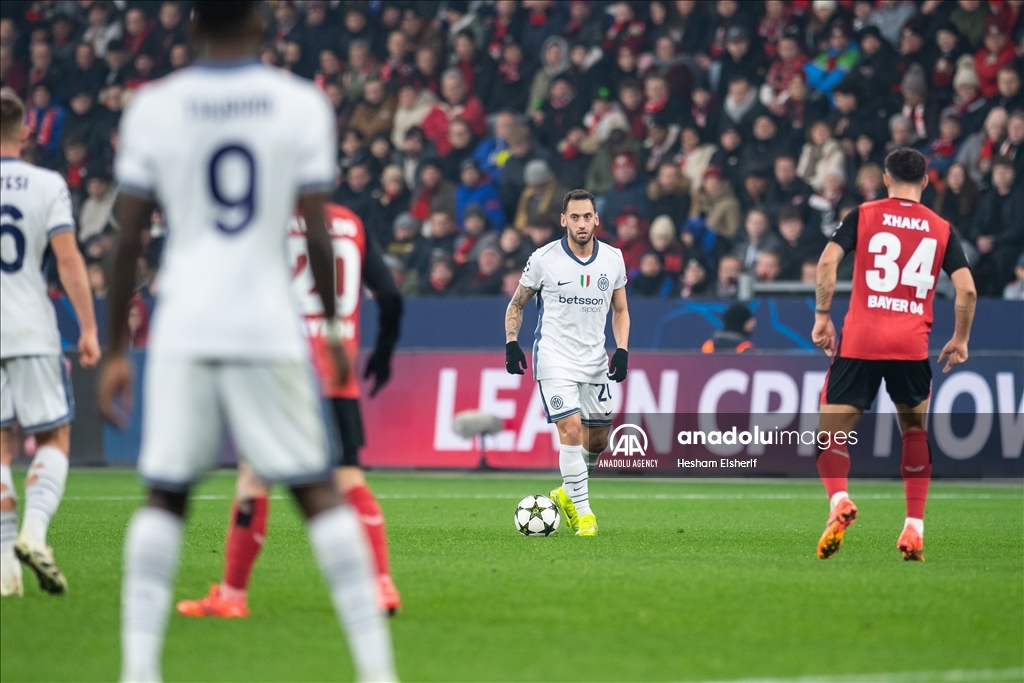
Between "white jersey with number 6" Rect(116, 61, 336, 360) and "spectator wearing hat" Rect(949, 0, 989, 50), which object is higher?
"spectator wearing hat" Rect(949, 0, 989, 50)

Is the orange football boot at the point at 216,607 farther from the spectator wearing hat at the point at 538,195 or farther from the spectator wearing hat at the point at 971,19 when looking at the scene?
the spectator wearing hat at the point at 971,19

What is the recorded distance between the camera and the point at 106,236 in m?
21.5

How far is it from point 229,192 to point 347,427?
6.88 feet

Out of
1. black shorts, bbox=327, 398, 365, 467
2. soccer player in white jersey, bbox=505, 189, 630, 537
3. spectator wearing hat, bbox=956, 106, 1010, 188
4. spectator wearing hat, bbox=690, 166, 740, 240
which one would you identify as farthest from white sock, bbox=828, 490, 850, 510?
spectator wearing hat, bbox=956, 106, 1010, 188

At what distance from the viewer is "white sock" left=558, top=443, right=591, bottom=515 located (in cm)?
1145

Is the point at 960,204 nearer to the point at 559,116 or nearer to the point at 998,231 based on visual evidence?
the point at 998,231

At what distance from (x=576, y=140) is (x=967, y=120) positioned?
16.7 ft

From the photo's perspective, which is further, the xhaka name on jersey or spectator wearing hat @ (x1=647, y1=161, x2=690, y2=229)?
spectator wearing hat @ (x1=647, y1=161, x2=690, y2=229)

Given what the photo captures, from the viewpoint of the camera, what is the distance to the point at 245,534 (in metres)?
6.66

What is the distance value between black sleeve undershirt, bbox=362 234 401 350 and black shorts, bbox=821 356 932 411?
155 inches

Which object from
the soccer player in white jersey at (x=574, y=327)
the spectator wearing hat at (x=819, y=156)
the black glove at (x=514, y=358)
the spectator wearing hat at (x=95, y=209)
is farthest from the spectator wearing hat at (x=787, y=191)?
the spectator wearing hat at (x=95, y=209)

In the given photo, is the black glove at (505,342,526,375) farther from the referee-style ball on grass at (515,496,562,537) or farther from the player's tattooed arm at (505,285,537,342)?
the referee-style ball on grass at (515,496,562,537)

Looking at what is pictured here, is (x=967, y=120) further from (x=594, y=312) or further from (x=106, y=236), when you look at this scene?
(x=106, y=236)

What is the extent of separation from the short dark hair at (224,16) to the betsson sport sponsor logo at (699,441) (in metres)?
11.9
